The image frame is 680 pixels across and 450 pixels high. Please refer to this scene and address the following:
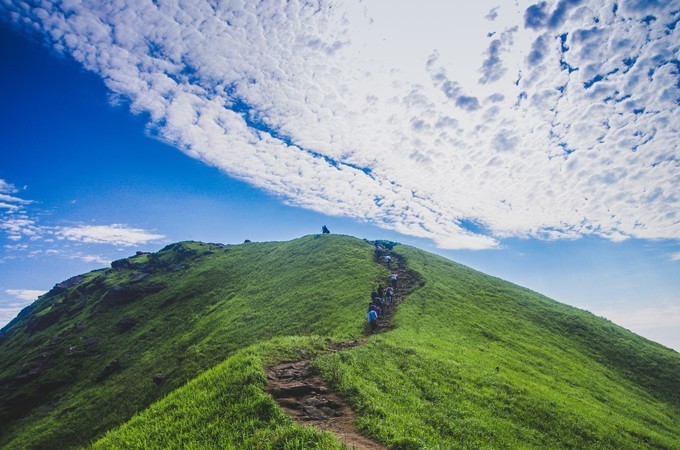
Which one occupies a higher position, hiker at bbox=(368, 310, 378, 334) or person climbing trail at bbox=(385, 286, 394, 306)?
person climbing trail at bbox=(385, 286, 394, 306)

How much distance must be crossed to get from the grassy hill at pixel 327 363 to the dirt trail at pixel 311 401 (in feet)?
1.94

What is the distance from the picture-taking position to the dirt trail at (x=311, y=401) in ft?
38.0

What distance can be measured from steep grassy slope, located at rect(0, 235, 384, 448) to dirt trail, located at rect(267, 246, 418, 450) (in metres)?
11.9

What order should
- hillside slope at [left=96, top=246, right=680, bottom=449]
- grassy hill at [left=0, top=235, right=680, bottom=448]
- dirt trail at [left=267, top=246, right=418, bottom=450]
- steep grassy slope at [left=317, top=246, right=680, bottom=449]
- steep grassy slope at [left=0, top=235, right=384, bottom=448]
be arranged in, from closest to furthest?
1. hillside slope at [left=96, top=246, right=680, bottom=449]
2. dirt trail at [left=267, top=246, right=418, bottom=450]
3. grassy hill at [left=0, top=235, right=680, bottom=448]
4. steep grassy slope at [left=317, top=246, right=680, bottom=449]
5. steep grassy slope at [left=0, top=235, right=384, bottom=448]

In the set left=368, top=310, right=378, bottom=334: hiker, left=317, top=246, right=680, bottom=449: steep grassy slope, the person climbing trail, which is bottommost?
left=317, top=246, right=680, bottom=449: steep grassy slope

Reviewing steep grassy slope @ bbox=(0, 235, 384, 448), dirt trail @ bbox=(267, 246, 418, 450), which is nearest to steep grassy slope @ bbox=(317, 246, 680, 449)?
dirt trail @ bbox=(267, 246, 418, 450)

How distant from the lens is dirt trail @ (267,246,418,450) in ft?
38.0

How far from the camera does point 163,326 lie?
48.8 meters

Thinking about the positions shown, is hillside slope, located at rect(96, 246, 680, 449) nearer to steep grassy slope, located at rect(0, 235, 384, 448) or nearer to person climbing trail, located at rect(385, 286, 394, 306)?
person climbing trail, located at rect(385, 286, 394, 306)

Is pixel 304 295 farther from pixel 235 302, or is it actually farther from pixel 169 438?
pixel 169 438

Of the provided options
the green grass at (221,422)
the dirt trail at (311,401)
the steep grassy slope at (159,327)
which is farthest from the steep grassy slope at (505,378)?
the steep grassy slope at (159,327)

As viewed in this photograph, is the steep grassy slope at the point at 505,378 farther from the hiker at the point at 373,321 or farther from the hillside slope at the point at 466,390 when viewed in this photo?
the hiker at the point at 373,321

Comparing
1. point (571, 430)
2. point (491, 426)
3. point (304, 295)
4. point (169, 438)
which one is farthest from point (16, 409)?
point (571, 430)

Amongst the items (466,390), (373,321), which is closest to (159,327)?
(373,321)
